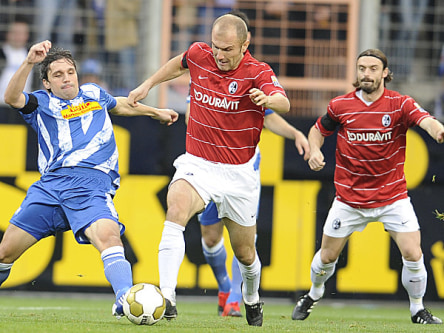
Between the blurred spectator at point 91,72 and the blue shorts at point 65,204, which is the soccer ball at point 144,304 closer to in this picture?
the blue shorts at point 65,204

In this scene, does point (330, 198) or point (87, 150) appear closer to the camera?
point (87, 150)

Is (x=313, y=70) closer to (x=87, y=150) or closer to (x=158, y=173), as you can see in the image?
(x=158, y=173)

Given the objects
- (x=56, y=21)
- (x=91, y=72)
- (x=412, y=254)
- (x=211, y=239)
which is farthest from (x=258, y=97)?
(x=56, y=21)

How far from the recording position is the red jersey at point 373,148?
8.12 metres

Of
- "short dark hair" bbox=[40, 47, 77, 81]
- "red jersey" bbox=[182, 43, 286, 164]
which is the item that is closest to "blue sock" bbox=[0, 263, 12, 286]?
"short dark hair" bbox=[40, 47, 77, 81]

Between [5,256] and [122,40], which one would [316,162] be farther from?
[122,40]

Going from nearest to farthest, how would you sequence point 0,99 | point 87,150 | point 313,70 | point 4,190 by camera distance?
point 87,150
point 4,190
point 0,99
point 313,70

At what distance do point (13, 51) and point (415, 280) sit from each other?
684cm

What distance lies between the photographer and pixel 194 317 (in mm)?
8141

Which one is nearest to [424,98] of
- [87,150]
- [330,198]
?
[330,198]

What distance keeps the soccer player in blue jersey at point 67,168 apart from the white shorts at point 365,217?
2.34m

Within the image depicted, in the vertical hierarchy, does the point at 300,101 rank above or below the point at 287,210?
above

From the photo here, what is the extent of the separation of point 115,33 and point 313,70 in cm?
296

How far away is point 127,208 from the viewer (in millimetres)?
10562
